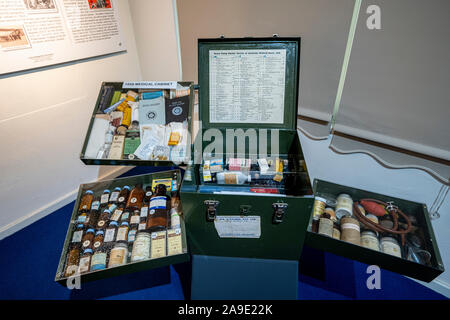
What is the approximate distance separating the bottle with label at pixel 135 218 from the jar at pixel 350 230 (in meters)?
1.09

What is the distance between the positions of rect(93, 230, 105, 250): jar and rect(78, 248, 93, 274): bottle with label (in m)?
0.03

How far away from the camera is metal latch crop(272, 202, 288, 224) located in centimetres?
101

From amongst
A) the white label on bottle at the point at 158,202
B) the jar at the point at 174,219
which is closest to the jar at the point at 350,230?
the jar at the point at 174,219

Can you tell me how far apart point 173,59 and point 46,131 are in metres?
1.13

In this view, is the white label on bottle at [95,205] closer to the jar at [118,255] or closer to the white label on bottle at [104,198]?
the white label on bottle at [104,198]

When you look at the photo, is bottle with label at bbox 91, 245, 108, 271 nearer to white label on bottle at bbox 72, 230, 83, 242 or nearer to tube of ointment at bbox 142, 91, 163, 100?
white label on bottle at bbox 72, 230, 83, 242

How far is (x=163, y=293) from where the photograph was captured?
152cm

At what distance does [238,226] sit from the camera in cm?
113

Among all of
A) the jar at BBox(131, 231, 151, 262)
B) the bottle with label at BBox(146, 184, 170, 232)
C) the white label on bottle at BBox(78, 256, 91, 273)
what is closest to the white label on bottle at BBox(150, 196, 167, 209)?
the bottle with label at BBox(146, 184, 170, 232)

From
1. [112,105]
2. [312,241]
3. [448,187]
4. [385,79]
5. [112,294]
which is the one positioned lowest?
[112,294]

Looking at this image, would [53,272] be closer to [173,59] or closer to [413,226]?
[173,59]
